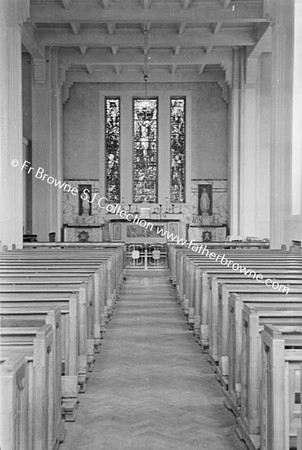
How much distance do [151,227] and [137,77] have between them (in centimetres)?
570

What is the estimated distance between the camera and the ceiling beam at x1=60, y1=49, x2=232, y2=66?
20.8m

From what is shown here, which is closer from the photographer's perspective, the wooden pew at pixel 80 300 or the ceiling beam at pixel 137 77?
the wooden pew at pixel 80 300

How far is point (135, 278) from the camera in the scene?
14641 mm

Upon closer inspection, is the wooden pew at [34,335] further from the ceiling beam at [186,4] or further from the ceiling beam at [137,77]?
the ceiling beam at [137,77]

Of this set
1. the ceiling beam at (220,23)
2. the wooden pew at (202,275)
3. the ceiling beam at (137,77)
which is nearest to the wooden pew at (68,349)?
the wooden pew at (202,275)

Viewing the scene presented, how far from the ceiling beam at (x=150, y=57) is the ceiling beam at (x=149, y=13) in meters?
4.71

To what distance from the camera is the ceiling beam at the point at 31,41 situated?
1655 centimetres

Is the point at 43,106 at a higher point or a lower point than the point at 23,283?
higher

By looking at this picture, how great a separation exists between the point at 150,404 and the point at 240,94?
17.0m

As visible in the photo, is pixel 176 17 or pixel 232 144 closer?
pixel 176 17

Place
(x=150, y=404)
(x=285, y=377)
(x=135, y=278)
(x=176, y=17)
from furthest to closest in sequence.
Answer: (x=176, y=17)
(x=135, y=278)
(x=150, y=404)
(x=285, y=377)

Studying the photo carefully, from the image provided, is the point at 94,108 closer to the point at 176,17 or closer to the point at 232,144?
the point at 232,144

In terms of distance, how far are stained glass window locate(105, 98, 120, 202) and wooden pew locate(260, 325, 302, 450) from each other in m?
21.7

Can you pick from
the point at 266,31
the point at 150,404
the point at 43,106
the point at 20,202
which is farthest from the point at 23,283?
the point at 43,106
